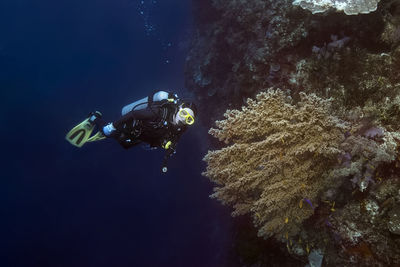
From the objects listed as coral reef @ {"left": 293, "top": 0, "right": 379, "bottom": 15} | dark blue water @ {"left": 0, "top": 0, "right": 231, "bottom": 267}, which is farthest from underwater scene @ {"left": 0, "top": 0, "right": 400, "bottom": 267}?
dark blue water @ {"left": 0, "top": 0, "right": 231, "bottom": 267}

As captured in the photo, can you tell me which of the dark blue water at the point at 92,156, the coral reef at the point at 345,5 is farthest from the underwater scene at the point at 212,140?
the dark blue water at the point at 92,156

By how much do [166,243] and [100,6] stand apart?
37.3 meters

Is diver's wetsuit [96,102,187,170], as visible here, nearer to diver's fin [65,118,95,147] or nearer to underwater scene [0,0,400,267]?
underwater scene [0,0,400,267]

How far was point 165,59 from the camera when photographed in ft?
102

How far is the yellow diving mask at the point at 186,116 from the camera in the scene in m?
4.11

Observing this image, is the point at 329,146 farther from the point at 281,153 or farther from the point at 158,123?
the point at 158,123

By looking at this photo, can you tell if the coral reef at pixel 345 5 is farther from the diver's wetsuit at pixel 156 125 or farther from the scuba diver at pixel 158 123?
the diver's wetsuit at pixel 156 125

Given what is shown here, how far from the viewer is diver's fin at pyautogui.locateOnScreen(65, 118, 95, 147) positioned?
5.27m

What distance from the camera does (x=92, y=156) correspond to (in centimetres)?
2295

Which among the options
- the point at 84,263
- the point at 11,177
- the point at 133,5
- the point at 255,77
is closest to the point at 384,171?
the point at 255,77

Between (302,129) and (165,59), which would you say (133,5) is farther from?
(302,129)

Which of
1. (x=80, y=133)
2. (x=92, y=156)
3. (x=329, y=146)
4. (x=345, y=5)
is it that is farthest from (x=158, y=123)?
(x=92, y=156)

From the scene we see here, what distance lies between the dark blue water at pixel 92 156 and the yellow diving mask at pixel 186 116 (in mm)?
8870

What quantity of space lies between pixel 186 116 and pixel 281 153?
1.88m
